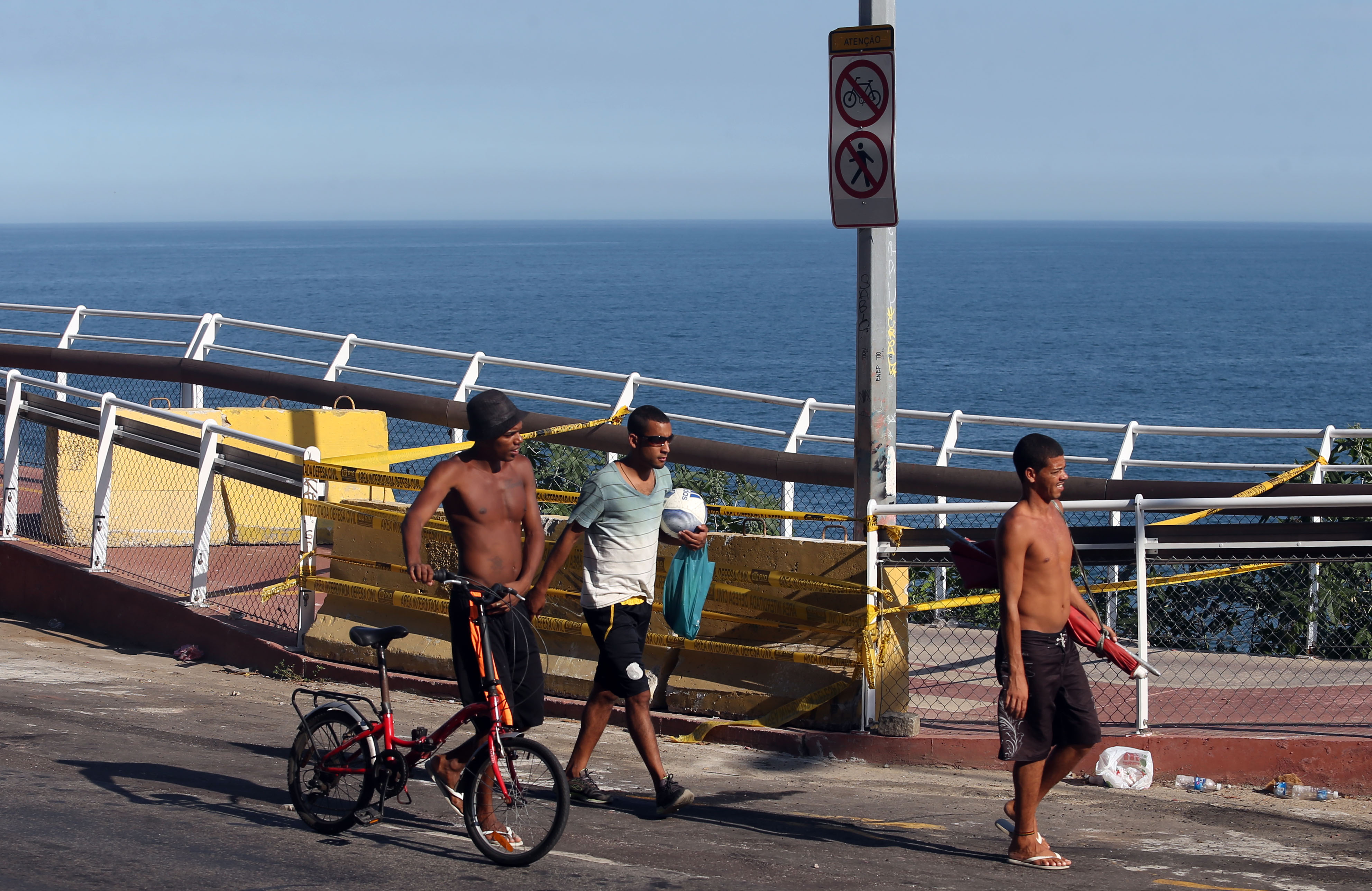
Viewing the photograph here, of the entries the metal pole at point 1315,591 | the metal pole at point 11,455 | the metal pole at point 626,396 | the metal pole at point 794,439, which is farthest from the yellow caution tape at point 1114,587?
the metal pole at point 11,455

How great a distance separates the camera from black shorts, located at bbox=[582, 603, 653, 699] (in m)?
6.01

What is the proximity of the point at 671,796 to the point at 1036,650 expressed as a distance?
1696 millimetres

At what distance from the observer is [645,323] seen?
350 ft

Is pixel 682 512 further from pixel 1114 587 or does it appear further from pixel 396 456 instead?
pixel 396 456

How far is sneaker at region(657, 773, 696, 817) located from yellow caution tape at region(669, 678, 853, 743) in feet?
4.98

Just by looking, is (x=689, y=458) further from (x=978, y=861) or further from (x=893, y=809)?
(x=978, y=861)

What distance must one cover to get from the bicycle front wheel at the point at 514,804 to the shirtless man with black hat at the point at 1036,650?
69.7 inches

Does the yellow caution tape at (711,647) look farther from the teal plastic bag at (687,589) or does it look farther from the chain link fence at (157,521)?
the chain link fence at (157,521)

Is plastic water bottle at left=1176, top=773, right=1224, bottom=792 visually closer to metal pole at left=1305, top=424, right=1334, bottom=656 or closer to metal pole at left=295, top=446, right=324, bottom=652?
metal pole at left=1305, top=424, right=1334, bottom=656

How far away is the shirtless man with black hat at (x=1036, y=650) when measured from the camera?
5.41m

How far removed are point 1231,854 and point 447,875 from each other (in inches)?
126

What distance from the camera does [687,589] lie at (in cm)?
653

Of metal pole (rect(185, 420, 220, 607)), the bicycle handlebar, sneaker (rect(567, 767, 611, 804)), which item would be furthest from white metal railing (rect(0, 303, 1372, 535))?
the bicycle handlebar

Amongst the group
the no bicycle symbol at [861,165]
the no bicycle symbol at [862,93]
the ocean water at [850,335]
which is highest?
the no bicycle symbol at [862,93]
